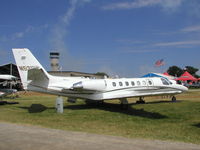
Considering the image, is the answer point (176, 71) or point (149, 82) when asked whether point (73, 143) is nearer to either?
point (149, 82)

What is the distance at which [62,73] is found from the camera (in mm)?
63406

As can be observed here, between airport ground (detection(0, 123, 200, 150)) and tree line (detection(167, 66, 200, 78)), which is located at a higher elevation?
tree line (detection(167, 66, 200, 78))

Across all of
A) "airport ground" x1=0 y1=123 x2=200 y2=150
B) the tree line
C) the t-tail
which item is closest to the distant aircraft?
the t-tail

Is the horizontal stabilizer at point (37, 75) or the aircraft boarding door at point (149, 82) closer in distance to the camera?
the horizontal stabilizer at point (37, 75)

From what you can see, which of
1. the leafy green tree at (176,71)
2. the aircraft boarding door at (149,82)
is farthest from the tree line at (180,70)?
the aircraft boarding door at (149,82)

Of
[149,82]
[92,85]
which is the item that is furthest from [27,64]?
Result: [149,82]

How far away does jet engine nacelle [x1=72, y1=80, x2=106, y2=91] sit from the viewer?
1752 centimetres

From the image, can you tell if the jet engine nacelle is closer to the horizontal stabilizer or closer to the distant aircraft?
the distant aircraft

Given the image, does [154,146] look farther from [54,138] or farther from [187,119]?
[187,119]

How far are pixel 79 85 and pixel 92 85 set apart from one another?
107 centimetres

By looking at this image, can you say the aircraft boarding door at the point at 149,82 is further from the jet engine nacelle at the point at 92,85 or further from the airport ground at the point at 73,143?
the airport ground at the point at 73,143

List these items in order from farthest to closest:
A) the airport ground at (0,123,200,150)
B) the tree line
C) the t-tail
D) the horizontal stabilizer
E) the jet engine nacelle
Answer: the tree line < the jet engine nacelle < the t-tail < the horizontal stabilizer < the airport ground at (0,123,200,150)

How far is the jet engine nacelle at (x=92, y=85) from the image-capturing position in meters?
17.5

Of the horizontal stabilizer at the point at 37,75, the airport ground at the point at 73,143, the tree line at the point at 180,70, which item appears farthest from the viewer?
the tree line at the point at 180,70
